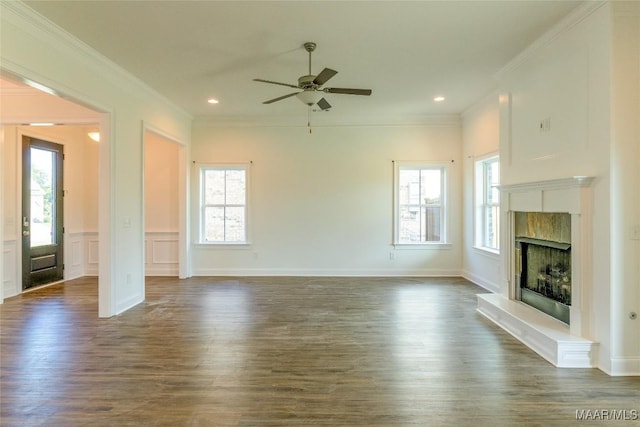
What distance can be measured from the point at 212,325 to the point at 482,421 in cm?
280

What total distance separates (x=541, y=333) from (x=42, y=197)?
7386 mm

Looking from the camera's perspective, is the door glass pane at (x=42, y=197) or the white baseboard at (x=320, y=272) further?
the white baseboard at (x=320, y=272)

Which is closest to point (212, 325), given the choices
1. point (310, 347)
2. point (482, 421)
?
point (310, 347)

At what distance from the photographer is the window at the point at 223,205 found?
6516 mm

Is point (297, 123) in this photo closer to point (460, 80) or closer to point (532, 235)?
point (460, 80)

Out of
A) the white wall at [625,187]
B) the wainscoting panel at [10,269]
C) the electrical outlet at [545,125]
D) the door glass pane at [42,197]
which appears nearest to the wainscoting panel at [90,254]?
the door glass pane at [42,197]

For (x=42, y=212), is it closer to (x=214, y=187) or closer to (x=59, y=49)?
(x=214, y=187)

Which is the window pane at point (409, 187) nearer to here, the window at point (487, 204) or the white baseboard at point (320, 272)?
the window at point (487, 204)

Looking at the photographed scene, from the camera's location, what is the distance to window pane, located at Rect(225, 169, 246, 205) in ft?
21.4

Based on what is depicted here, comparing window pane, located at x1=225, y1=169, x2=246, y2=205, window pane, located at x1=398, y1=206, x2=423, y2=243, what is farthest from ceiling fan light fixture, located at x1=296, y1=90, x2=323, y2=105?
window pane, located at x1=398, y1=206, x2=423, y2=243

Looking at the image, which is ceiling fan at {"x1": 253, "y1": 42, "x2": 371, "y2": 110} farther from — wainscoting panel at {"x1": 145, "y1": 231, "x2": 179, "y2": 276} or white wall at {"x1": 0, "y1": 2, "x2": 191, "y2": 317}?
wainscoting panel at {"x1": 145, "y1": 231, "x2": 179, "y2": 276}

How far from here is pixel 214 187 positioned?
259 inches

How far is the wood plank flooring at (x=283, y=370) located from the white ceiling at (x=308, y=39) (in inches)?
120

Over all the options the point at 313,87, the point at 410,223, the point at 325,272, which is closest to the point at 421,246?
the point at 410,223
